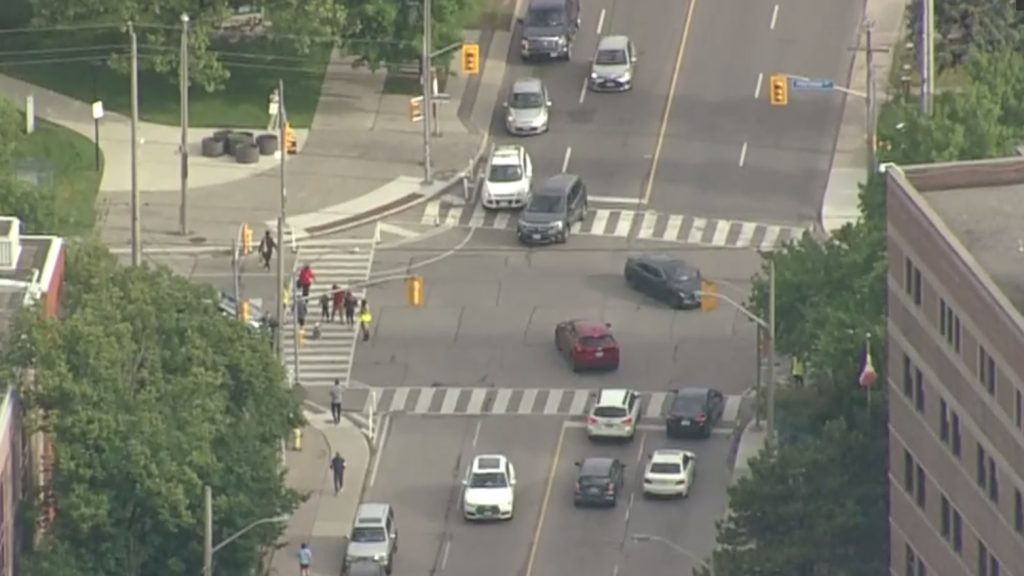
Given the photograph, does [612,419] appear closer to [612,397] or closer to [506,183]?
[612,397]

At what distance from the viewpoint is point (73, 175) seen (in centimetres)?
19188

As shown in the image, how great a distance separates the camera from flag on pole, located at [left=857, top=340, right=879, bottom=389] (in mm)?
155875

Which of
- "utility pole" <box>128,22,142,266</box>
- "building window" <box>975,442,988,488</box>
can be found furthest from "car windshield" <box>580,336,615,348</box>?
"building window" <box>975,442,988,488</box>

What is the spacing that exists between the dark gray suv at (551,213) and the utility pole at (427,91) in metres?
5.79

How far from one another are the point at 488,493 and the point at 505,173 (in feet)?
84.6

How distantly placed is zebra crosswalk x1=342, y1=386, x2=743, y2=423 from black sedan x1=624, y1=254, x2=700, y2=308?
673 centimetres

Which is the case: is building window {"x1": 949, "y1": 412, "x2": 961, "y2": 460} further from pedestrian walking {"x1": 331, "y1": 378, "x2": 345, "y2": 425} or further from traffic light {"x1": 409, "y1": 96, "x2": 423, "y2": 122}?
traffic light {"x1": 409, "y1": 96, "x2": 423, "y2": 122}

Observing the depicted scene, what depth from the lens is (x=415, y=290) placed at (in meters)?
179

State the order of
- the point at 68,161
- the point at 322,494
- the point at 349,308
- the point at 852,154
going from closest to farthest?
the point at 322,494
the point at 349,308
the point at 852,154
the point at 68,161

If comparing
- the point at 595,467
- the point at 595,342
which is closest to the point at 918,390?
the point at 595,467

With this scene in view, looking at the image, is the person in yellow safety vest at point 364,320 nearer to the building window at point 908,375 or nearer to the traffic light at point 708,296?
the traffic light at point 708,296

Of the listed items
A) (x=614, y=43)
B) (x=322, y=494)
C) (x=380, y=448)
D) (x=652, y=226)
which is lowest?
(x=322, y=494)

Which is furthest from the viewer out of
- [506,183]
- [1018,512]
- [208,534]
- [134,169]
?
[506,183]

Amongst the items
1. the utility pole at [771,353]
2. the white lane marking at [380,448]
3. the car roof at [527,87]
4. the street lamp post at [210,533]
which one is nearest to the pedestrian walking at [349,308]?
the white lane marking at [380,448]
